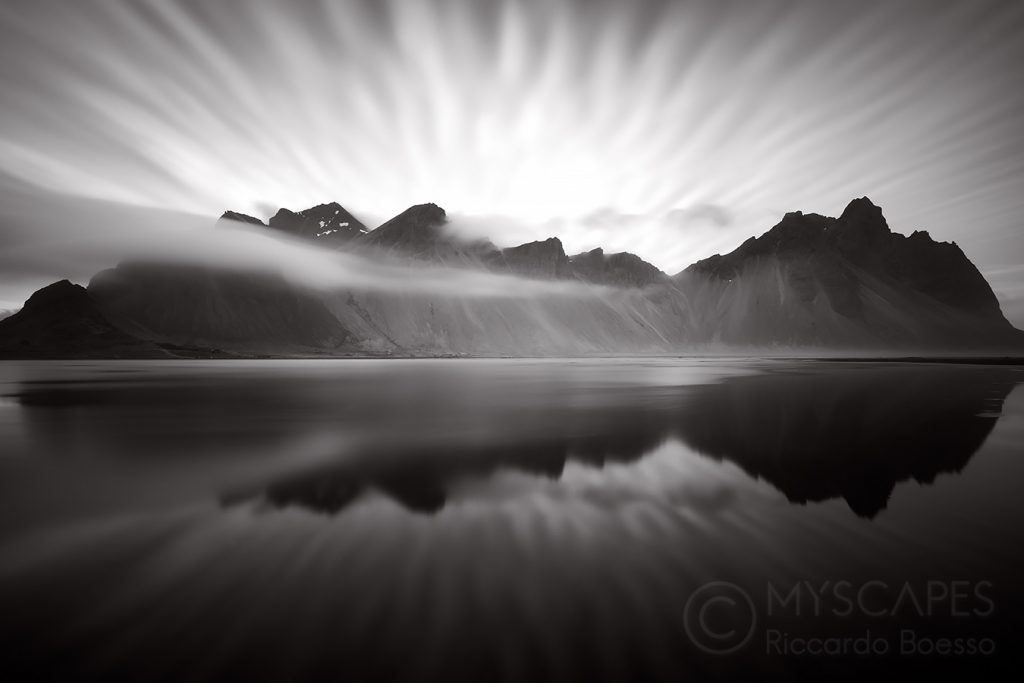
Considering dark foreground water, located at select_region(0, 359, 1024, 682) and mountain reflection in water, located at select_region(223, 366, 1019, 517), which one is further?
mountain reflection in water, located at select_region(223, 366, 1019, 517)

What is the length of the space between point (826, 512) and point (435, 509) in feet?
32.9

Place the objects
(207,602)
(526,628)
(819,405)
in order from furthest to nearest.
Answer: (819,405)
(207,602)
(526,628)

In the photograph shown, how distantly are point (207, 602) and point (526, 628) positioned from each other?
5213mm

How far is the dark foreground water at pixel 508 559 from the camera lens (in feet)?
19.7

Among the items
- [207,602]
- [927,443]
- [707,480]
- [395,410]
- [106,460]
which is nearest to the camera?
[207,602]

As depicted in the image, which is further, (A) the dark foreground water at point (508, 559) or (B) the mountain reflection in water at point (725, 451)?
(B) the mountain reflection in water at point (725, 451)

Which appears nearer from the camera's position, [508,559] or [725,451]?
[508,559]

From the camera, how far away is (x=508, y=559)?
8.95 metres

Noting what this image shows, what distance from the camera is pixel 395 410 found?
31297 mm

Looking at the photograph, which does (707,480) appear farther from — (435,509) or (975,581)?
(435,509)

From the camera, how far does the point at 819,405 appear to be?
3334 centimetres

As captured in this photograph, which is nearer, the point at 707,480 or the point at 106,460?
the point at 707,480

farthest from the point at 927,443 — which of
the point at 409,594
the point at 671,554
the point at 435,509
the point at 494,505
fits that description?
the point at 409,594

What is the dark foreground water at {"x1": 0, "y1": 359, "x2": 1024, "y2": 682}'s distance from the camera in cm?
600
